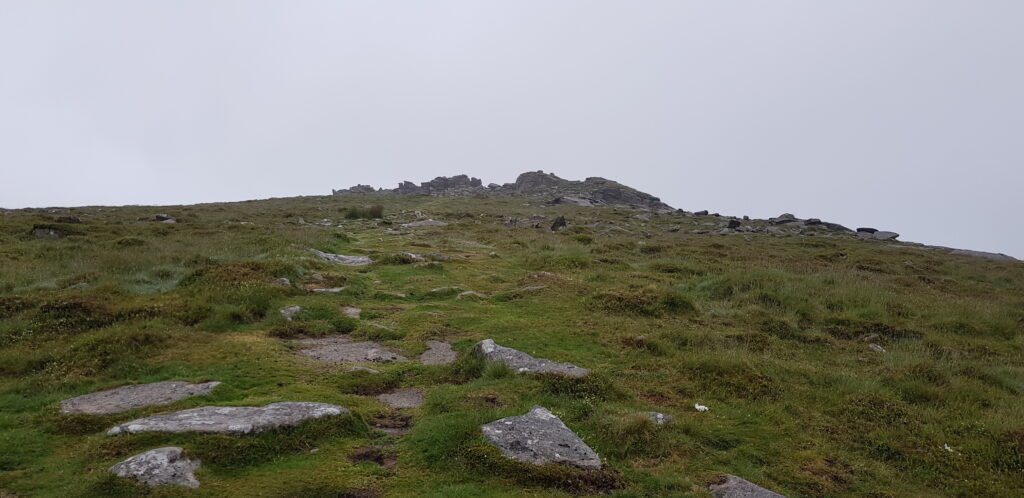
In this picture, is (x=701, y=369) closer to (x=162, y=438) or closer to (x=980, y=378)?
(x=980, y=378)

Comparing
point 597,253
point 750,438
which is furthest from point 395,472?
point 597,253

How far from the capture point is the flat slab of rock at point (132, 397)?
320 inches

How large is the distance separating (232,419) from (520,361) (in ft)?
16.2

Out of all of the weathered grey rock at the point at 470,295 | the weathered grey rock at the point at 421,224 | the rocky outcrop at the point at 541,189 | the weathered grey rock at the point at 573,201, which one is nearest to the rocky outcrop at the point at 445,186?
the rocky outcrop at the point at 541,189

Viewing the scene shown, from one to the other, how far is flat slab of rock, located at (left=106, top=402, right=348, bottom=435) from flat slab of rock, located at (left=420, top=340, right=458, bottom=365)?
131 inches

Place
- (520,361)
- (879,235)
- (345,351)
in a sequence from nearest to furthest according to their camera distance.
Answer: (520,361) < (345,351) < (879,235)

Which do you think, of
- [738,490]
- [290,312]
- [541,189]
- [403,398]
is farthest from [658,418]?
[541,189]

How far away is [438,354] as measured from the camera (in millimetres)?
11844

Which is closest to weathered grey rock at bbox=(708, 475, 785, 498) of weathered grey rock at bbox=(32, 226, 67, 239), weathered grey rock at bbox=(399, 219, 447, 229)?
weathered grey rock at bbox=(32, 226, 67, 239)

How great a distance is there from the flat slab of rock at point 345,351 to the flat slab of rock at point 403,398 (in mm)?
1579

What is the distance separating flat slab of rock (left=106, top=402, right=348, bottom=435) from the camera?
724 cm

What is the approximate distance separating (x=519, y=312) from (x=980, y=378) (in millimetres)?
10030

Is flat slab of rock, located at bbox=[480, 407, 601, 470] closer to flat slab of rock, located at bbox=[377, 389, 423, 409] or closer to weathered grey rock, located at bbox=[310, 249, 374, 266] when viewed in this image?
flat slab of rock, located at bbox=[377, 389, 423, 409]

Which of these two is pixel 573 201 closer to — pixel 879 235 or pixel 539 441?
pixel 879 235
